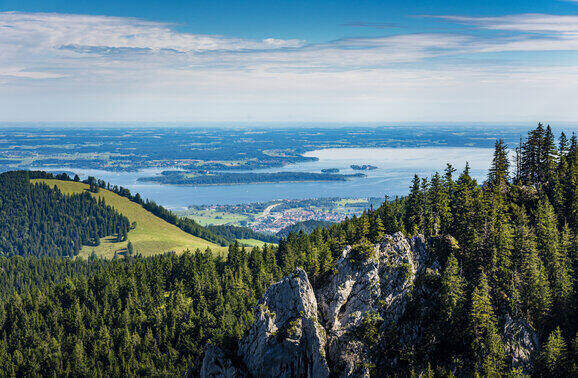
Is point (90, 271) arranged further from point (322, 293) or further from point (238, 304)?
point (322, 293)

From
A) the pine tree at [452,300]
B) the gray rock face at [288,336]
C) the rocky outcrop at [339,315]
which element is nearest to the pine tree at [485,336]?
the pine tree at [452,300]

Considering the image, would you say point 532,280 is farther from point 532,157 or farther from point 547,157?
point 532,157

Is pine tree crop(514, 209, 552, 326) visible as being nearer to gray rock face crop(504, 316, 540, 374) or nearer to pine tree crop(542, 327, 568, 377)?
gray rock face crop(504, 316, 540, 374)

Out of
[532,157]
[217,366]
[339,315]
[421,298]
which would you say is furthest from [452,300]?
[532,157]

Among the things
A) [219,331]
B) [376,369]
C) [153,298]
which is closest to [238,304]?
[219,331]

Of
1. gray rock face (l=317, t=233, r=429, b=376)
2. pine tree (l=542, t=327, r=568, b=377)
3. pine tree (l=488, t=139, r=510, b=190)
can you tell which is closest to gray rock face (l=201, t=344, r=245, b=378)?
gray rock face (l=317, t=233, r=429, b=376)

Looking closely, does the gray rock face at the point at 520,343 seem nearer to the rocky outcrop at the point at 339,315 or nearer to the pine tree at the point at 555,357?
the pine tree at the point at 555,357
